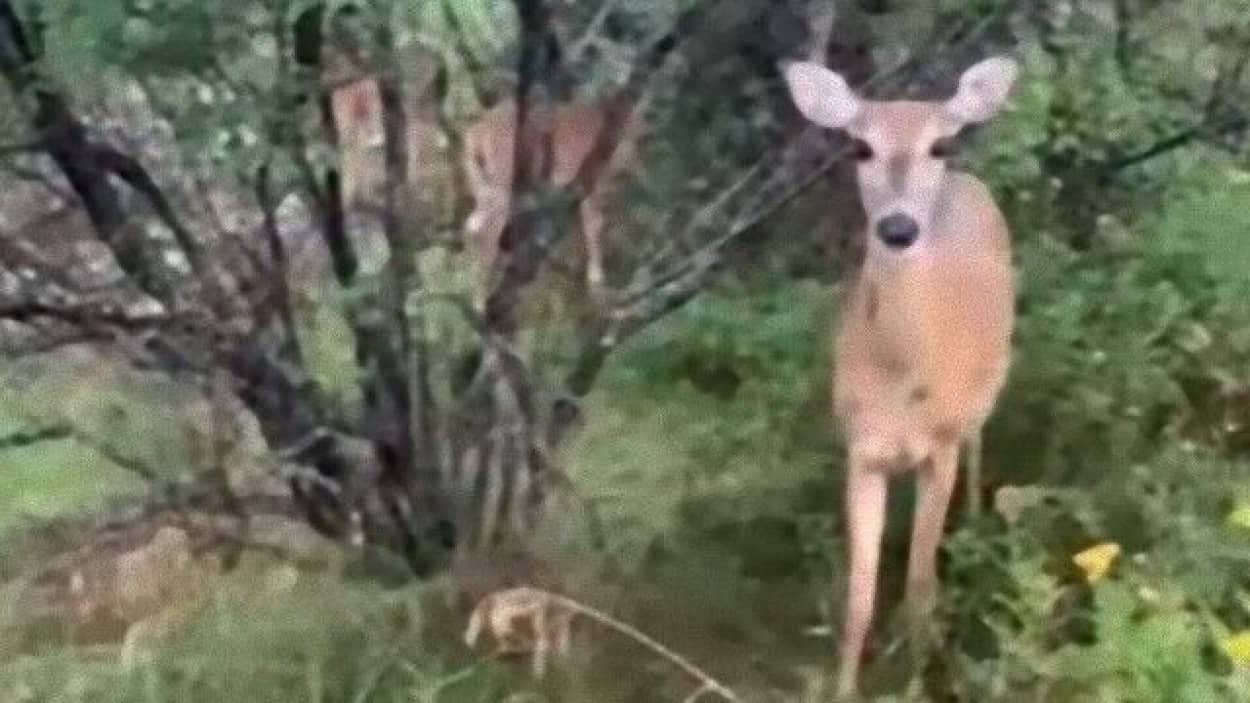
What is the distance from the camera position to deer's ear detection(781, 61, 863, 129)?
3.75 meters

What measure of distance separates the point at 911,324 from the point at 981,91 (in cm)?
40

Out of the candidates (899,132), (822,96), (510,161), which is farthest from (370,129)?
(899,132)

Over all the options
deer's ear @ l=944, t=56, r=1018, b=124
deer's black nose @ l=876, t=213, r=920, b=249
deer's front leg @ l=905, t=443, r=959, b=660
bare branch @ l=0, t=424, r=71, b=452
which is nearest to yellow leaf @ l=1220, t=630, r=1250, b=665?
deer's front leg @ l=905, t=443, r=959, b=660

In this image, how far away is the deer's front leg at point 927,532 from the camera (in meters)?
3.92

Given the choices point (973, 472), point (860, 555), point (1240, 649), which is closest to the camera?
point (1240, 649)

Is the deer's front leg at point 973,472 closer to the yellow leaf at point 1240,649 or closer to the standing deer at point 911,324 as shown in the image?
Result: the standing deer at point 911,324

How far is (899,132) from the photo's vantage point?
3.73 metres

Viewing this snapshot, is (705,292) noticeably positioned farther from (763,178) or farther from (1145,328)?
(1145,328)

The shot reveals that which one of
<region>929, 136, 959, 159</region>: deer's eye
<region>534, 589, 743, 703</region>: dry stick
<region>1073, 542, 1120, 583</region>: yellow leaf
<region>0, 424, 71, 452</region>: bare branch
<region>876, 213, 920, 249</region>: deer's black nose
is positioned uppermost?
<region>929, 136, 959, 159</region>: deer's eye

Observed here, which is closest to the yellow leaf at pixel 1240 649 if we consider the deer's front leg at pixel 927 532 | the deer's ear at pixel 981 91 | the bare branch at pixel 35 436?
the deer's front leg at pixel 927 532

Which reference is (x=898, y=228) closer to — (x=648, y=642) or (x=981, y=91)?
(x=981, y=91)

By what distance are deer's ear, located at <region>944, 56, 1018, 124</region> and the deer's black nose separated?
200 mm

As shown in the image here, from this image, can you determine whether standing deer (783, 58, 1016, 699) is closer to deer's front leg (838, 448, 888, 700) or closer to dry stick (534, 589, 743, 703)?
deer's front leg (838, 448, 888, 700)

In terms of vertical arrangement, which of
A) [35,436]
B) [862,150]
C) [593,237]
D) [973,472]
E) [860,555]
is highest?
[862,150]
